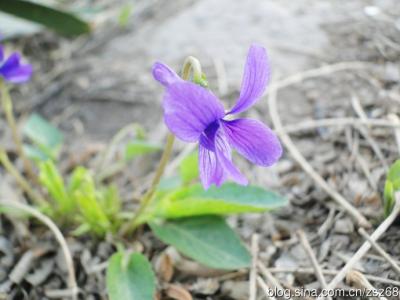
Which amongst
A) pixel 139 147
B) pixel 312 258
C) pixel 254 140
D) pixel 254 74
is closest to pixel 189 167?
pixel 139 147

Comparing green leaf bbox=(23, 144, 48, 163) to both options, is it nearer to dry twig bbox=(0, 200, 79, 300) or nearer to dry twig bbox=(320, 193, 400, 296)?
dry twig bbox=(0, 200, 79, 300)

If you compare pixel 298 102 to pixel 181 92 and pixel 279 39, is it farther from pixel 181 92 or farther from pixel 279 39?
pixel 181 92

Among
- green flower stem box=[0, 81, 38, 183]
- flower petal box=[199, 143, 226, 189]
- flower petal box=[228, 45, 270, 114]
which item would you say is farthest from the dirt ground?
flower petal box=[228, 45, 270, 114]

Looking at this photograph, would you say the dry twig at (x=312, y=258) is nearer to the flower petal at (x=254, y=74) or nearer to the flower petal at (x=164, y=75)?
the flower petal at (x=254, y=74)

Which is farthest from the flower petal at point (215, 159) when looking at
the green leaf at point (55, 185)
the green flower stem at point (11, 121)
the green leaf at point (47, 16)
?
the green leaf at point (47, 16)

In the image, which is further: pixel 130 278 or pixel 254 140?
pixel 130 278

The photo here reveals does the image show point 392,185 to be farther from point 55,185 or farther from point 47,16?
point 47,16

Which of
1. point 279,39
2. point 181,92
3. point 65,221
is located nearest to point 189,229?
point 65,221
